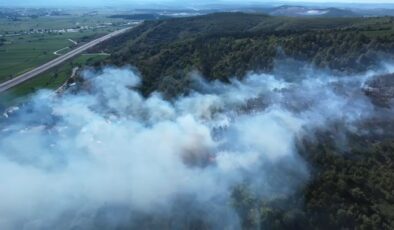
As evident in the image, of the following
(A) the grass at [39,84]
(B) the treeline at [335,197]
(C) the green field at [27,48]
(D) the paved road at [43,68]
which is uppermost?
(B) the treeline at [335,197]

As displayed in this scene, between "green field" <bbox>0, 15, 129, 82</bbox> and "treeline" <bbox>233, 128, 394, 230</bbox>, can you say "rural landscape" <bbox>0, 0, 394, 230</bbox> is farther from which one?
"green field" <bbox>0, 15, 129, 82</bbox>

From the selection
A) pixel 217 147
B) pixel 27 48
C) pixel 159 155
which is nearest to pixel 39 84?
pixel 159 155

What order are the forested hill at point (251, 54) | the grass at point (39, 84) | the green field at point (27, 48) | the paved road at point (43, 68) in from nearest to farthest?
the forested hill at point (251, 54), the grass at point (39, 84), the paved road at point (43, 68), the green field at point (27, 48)

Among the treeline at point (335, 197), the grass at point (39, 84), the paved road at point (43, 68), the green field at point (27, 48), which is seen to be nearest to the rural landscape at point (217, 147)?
the treeline at point (335, 197)

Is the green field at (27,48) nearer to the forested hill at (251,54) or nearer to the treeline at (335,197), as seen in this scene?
the forested hill at (251,54)

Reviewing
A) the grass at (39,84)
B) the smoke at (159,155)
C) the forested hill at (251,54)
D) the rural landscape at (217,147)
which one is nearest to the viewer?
the rural landscape at (217,147)

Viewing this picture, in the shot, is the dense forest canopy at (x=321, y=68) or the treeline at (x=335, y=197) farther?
the dense forest canopy at (x=321, y=68)

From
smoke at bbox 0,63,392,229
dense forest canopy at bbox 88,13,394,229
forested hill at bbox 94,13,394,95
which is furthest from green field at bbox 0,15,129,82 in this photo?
smoke at bbox 0,63,392,229

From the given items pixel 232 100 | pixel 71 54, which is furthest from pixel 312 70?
pixel 71 54
